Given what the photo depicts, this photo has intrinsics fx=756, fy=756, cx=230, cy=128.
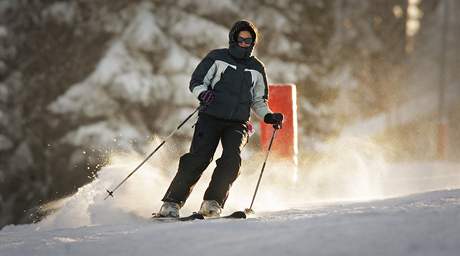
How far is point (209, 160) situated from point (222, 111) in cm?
41

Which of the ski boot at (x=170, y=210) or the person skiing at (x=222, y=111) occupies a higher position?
the person skiing at (x=222, y=111)

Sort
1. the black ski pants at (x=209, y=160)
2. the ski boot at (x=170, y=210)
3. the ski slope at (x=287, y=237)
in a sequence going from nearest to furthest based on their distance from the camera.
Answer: the ski slope at (x=287, y=237), the ski boot at (x=170, y=210), the black ski pants at (x=209, y=160)

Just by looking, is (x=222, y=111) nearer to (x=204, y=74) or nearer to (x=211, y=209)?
(x=204, y=74)

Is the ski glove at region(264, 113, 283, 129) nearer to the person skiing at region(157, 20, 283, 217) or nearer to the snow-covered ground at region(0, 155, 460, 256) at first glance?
the person skiing at region(157, 20, 283, 217)

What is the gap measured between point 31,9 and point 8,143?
3965 millimetres

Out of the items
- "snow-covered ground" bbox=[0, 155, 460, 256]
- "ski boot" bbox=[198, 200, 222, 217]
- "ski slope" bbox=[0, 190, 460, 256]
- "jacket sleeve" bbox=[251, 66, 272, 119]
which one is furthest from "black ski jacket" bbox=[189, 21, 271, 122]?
"ski slope" bbox=[0, 190, 460, 256]

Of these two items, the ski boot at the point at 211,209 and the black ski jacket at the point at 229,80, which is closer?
the ski boot at the point at 211,209

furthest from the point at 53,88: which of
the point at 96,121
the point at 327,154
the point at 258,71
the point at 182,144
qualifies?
the point at 258,71

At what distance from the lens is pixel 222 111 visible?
20.0 feet

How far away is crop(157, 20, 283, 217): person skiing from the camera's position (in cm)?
594

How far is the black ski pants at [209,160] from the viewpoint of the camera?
586 cm

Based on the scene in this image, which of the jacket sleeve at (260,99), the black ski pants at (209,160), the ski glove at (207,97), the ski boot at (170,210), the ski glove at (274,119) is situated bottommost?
the ski boot at (170,210)

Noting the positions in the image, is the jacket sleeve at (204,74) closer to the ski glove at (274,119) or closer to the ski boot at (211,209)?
the ski glove at (274,119)

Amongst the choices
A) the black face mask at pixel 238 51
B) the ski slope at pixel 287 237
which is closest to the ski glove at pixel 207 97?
the black face mask at pixel 238 51
